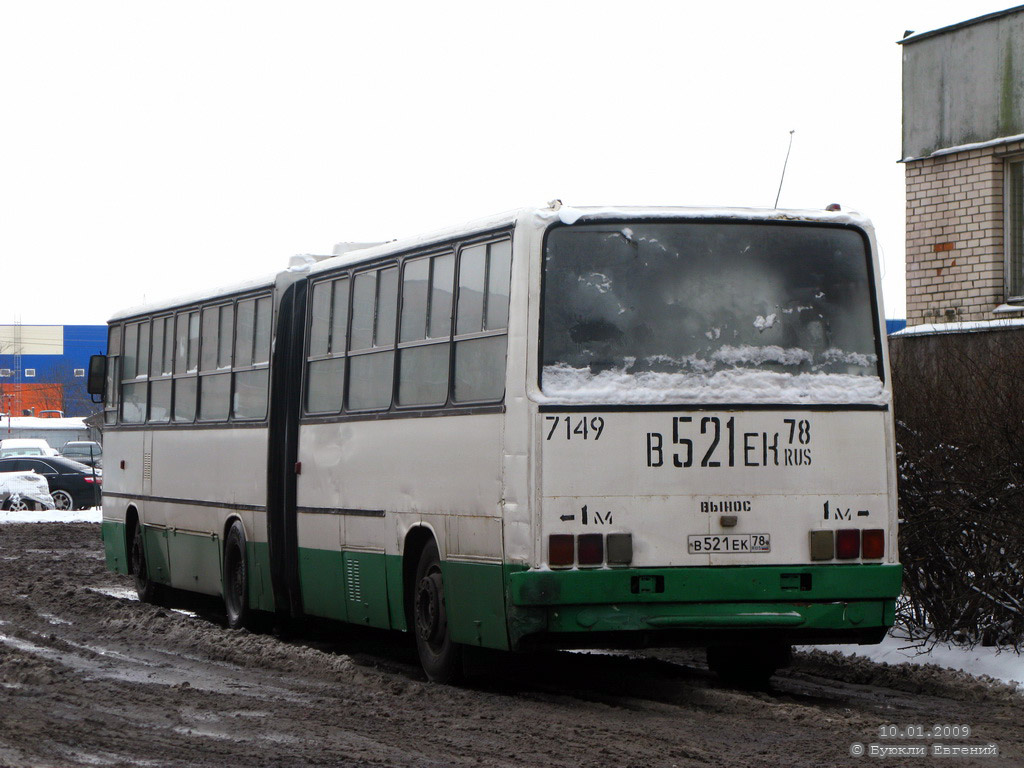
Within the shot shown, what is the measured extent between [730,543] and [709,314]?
134 centimetres

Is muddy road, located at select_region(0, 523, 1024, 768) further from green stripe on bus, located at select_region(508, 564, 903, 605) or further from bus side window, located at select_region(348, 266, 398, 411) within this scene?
A: bus side window, located at select_region(348, 266, 398, 411)

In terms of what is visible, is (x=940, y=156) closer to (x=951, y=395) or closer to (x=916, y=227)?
(x=916, y=227)

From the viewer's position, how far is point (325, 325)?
45.0 ft

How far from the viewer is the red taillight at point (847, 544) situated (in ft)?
34.9

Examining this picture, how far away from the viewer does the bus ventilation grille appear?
505 inches

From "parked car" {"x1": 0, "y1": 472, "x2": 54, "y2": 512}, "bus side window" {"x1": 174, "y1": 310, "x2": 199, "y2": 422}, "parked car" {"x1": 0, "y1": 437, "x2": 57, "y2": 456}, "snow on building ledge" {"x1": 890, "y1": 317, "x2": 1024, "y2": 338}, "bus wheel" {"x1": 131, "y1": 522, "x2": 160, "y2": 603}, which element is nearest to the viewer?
"snow on building ledge" {"x1": 890, "y1": 317, "x2": 1024, "y2": 338}

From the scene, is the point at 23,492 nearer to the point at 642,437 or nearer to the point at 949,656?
the point at 949,656

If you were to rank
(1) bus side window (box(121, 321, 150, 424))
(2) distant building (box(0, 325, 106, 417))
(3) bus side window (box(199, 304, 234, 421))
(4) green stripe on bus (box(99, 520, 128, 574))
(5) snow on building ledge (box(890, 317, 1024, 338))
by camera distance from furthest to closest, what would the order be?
1. (2) distant building (box(0, 325, 106, 417))
2. (4) green stripe on bus (box(99, 520, 128, 574))
3. (1) bus side window (box(121, 321, 150, 424))
4. (3) bus side window (box(199, 304, 234, 421))
5. (5) snow on building ledge (box(890, 317, 1024, 338))

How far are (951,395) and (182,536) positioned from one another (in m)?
8.15

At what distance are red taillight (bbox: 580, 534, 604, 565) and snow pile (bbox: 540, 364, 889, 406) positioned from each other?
770 millimetres

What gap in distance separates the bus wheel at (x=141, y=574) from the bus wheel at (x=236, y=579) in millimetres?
2705

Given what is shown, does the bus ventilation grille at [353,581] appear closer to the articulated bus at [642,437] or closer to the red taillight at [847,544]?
the articulated bus at [642,437]

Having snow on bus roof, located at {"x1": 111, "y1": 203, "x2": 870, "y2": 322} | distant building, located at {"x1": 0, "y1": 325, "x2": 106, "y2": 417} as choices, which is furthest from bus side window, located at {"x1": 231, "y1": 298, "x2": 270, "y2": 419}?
distant building, located at {"x1": 0, "y1": 325, "x2": 106, "y2": 417}

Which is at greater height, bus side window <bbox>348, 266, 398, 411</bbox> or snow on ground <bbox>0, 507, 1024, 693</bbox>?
bus side window <bbox>348, 266, 398, 411</bbox>
